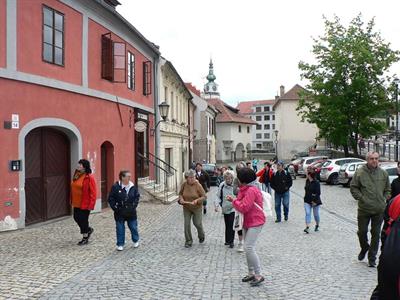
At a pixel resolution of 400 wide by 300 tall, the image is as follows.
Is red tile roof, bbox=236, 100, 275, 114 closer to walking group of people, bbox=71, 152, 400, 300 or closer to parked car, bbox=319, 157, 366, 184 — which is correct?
parked car, bbox=319, 157, 366, 184

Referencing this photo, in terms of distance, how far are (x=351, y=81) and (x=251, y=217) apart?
2935cm

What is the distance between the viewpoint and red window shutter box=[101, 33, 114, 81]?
14.5 meters

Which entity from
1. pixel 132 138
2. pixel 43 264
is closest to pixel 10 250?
pixel 43 264

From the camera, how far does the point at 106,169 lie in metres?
15.8

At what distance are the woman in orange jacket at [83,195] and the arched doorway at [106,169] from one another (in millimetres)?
6404

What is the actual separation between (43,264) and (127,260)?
133cm

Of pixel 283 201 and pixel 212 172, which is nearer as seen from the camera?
pixel 283 201

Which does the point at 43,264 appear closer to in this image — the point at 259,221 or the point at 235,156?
the point at 259,221

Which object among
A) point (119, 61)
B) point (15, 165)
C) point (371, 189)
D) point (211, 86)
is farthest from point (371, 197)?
point (211, 86)

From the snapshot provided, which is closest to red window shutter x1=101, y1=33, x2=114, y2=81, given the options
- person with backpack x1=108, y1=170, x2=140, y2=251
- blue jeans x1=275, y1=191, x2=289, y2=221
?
blue jeans x1=275, y1=191, x2=289, y2=221

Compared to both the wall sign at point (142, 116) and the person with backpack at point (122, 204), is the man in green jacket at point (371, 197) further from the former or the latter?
the wall sign at point (142, 116)

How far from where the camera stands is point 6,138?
33.8ft

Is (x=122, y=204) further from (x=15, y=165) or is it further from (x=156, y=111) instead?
(x=156, y=111)

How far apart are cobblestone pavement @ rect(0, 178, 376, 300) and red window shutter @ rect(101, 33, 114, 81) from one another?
5504mm
